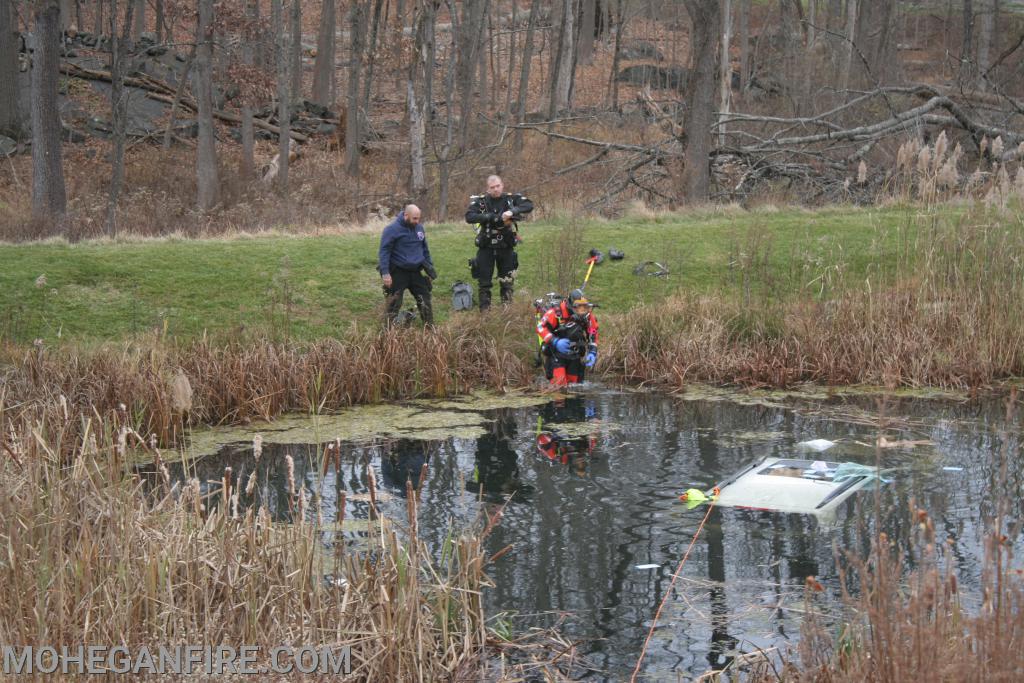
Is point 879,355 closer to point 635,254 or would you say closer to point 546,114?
point 635,254

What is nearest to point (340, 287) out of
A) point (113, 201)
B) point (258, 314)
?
point (258, 314)

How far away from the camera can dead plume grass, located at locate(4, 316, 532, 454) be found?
978cm

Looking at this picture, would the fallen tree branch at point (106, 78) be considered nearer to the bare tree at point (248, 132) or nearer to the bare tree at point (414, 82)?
the bare tree at point (248, 132)

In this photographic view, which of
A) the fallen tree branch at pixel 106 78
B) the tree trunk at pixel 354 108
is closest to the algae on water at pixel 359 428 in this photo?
the tree trunk at pixel 354 108

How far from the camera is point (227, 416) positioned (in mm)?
10562

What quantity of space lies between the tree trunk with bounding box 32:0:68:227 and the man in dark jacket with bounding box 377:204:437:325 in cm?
943

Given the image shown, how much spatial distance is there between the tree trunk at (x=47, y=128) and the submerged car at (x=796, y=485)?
15.0 m

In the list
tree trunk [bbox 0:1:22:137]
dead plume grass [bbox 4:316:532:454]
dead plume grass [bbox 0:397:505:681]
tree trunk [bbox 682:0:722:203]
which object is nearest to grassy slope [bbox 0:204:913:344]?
dead plume grass [bbox 4:316:532:454]

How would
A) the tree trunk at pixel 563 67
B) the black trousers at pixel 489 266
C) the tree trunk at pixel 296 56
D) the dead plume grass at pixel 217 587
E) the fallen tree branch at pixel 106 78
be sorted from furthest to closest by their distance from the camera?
the tree trunk at pixel 563 67, the tree trunk at pixel 296 56, the fallen tree branch at pixel 106 78, the black trousers at pixel 489 266, the dead plume grass at pixel 217 587

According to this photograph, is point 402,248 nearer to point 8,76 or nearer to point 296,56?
point 8,76

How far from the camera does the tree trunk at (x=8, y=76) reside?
25.3m

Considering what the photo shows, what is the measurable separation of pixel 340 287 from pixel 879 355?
21.8 feet

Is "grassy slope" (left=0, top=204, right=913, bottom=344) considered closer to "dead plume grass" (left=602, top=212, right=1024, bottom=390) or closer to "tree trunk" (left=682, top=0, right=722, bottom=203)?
"dead plume grass" (left=602, top=212, right=1024, bottom=390)

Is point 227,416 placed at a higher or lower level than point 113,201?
lower
